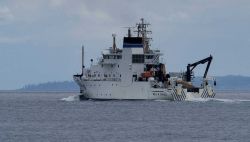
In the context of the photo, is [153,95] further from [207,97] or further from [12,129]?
[12,129]

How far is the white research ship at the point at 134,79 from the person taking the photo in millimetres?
109294

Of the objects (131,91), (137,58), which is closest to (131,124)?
(131,91)

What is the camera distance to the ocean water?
6288 centimetres

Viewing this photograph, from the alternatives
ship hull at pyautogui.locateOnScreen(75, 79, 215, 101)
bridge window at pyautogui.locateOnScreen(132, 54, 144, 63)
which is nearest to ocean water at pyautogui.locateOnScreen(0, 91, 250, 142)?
ship hull at pyautogui.locateOnScreen(75, 79, 215, 101)

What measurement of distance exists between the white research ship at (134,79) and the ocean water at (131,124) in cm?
488

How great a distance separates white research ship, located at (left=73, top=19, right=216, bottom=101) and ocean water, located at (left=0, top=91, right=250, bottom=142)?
4880mm

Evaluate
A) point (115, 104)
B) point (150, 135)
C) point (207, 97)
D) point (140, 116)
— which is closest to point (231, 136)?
point (150, 135)

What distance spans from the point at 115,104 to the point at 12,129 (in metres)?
37.4

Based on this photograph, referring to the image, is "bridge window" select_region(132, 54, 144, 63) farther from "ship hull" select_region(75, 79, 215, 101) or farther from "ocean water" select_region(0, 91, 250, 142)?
"ocean water" select_region(0, 91, 250, 142)

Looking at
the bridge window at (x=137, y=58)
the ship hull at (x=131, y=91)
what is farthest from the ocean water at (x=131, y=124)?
the bridge window at (x=137, y=58)

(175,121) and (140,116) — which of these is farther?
(140,116)

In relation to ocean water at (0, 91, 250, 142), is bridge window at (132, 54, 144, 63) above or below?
above

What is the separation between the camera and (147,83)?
357 feet

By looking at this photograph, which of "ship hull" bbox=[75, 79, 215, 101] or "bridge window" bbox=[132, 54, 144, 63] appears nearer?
"ship hull" bbox=[75, 79, 215, 101]
